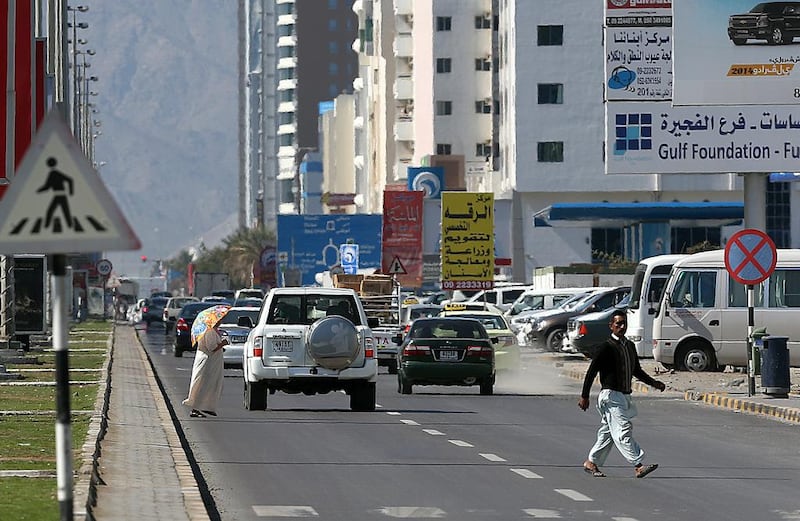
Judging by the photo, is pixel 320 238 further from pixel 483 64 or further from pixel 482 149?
pixel 482 149

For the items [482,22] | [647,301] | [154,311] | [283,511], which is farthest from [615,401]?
[482,22]

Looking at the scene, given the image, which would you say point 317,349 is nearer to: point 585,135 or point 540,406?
point 540,406

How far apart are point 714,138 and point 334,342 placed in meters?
17.3

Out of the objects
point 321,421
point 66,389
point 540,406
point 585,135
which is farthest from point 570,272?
point 66,389

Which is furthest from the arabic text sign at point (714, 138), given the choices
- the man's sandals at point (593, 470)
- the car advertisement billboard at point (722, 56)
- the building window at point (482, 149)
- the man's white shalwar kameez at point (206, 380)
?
the building window at point (482, 149)

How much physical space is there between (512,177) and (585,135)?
426 centimetres

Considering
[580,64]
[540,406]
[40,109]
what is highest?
[580,64]

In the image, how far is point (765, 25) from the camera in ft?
136

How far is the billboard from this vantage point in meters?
49.2

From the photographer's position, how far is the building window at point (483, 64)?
126m

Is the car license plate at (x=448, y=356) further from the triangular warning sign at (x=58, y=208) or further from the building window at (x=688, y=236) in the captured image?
the building window at (x=688, y=236)

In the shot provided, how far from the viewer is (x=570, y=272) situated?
7581cm

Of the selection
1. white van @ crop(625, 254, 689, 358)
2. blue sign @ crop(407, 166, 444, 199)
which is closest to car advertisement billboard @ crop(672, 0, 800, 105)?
white van @ crop(625, 254, 689, 358)

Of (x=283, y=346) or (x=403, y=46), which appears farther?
(x=403, y=46)
